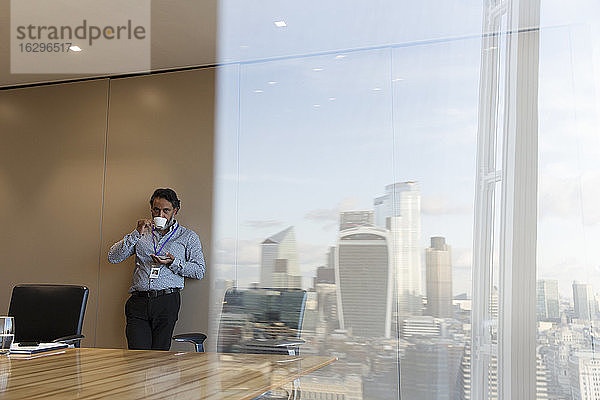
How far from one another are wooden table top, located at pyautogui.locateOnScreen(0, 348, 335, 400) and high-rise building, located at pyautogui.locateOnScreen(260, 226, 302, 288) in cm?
161

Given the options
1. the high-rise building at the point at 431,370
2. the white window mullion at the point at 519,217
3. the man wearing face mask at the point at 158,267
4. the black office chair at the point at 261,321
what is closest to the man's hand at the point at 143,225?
the man wearing face mask at the point at 158,267

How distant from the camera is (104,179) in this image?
4.75 meters

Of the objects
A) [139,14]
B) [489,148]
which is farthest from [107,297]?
[489,148]

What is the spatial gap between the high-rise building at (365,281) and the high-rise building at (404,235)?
0.08 m

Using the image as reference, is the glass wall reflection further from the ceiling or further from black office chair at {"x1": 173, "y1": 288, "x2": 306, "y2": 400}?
the ceiling

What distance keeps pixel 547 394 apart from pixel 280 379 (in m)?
0.81

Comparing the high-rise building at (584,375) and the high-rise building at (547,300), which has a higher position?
the high-rise building at (547,300)

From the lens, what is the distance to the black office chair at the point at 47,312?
318cm

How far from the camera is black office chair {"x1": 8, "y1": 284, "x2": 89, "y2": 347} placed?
3.18 metres

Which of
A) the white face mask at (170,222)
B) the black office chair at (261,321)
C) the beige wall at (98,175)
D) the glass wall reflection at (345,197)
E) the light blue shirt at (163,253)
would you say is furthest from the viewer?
the beige wall at (98,175)

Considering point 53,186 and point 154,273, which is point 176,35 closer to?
point 154,273

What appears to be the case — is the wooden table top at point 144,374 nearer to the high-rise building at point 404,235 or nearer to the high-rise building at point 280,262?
the high-rise building at point 404,235

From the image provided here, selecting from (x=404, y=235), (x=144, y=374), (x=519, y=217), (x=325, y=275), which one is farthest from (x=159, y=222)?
(x=519, y=217)

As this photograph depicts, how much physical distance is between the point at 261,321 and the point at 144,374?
211 centimetres
